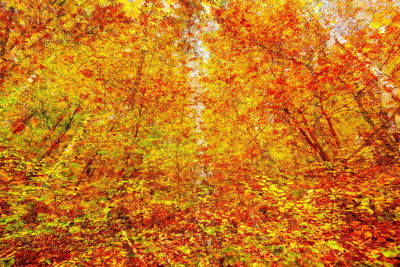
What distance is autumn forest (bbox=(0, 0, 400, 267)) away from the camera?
5.02m

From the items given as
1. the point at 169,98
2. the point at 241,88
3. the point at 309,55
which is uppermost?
the point at 309,55

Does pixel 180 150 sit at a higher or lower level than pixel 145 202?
higher

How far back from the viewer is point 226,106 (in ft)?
38.8

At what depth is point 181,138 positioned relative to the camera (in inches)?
401

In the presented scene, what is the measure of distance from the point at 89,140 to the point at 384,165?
11.6 m

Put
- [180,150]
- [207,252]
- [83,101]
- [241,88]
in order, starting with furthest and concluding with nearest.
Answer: [241,88]
[180,150]
[83,101]
[207,252]

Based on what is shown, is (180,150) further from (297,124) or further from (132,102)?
(297,124)

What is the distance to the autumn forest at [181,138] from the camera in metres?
5.02

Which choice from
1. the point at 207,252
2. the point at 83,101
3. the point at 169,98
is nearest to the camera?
the point at 207,252

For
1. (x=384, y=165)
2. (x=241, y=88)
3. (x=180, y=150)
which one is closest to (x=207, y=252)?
(x=180, y=150)

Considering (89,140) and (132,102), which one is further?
(132,102)

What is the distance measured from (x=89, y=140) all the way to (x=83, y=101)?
2.42 metres

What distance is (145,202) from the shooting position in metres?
8.26

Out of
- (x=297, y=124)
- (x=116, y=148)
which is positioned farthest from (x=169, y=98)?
(x=297, y=124)
